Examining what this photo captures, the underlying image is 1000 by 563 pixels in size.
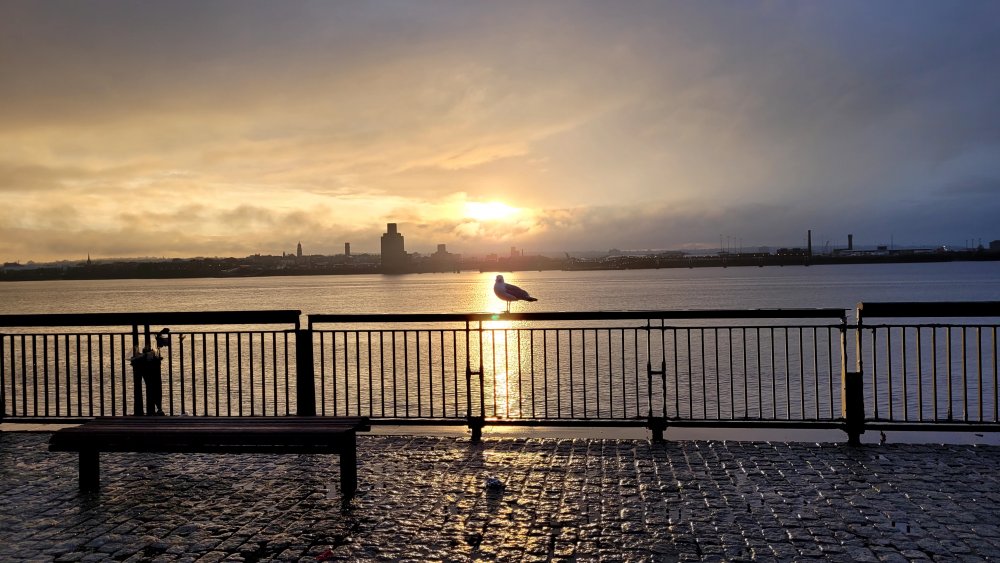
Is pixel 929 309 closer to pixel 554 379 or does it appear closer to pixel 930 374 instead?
pixel 554 379

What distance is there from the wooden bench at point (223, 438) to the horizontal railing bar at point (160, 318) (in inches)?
83.4

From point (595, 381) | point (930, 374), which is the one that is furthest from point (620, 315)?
point (930, 374)

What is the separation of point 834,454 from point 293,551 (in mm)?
5367

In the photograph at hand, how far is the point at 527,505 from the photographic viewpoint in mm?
5832

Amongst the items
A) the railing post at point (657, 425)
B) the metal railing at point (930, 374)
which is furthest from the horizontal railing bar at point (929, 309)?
the railing post at point (657, 425)

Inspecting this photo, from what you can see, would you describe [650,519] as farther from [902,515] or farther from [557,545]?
[902,515]

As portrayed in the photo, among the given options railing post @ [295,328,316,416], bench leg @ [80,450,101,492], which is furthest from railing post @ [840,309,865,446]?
bench leg @ [80,450,101,492]

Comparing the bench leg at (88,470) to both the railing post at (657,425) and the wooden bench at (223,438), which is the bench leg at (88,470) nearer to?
the wooden bench at (223,438)

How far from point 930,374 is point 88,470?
2722 centimetres

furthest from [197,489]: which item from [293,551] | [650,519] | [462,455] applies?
[650,519]

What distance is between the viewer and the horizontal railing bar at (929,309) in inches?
298

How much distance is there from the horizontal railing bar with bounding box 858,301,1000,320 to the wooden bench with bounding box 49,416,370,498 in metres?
5.35

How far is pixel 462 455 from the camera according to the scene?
25.0 ft

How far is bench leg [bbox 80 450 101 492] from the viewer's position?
21.3 feet
